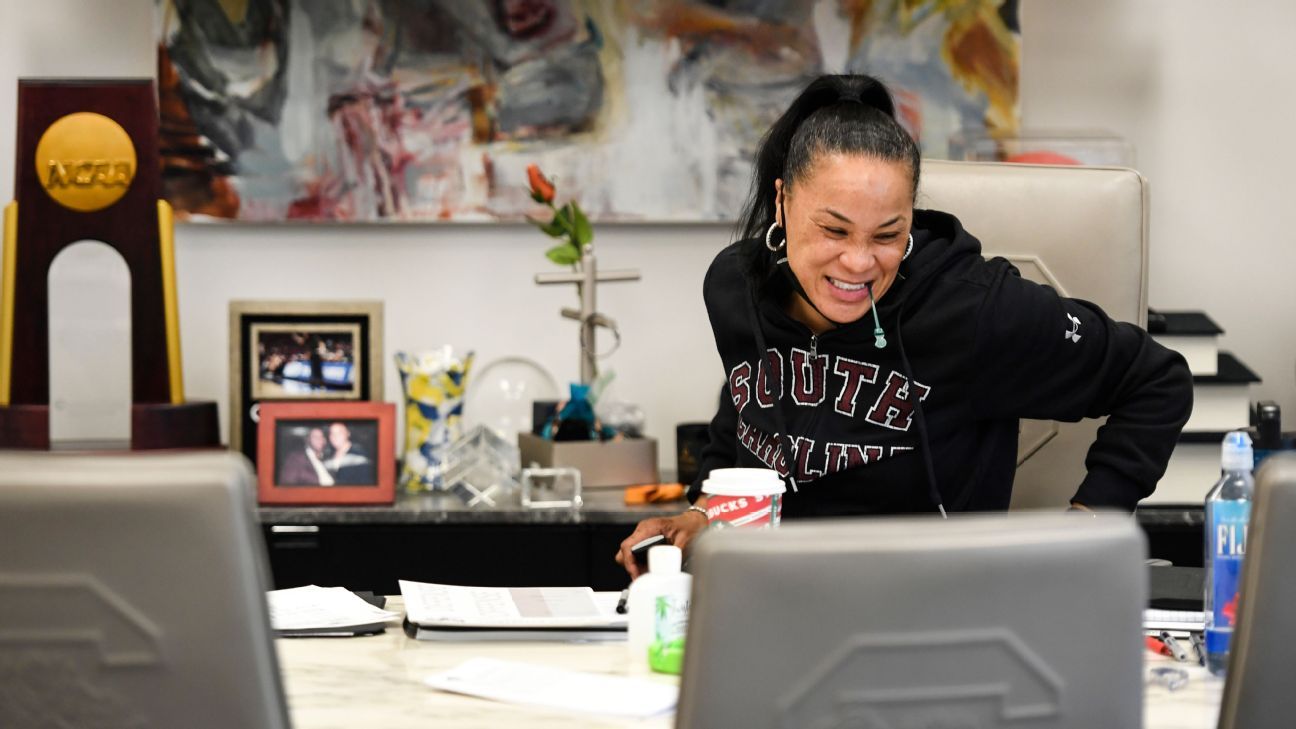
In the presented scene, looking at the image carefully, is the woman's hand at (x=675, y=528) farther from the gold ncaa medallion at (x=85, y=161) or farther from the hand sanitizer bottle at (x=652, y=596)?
the gold ncaa medallion at (x=85, y=161)

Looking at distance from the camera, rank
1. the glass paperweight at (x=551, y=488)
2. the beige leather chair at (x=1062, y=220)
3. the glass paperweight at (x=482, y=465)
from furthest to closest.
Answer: the glass paperweight at (x=482, y=465), the glass paperweight at (x=551, y=488), the beige leather chair at (x=1062, y=220)

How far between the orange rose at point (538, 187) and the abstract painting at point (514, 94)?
6.0 inches

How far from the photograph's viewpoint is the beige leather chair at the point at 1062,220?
2.04m

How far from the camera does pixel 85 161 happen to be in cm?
263

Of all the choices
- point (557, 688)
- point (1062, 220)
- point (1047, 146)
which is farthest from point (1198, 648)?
point (1047, 146)

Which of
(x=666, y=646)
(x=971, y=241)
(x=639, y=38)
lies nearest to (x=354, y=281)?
(x=639, y=38)

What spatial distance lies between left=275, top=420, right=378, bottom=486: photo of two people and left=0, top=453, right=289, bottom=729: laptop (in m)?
1.76

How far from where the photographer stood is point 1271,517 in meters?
0.87

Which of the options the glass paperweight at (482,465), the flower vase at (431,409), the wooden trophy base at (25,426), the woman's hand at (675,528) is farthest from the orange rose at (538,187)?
the woman's hand at (675,528)

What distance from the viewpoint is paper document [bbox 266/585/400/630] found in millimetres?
1411

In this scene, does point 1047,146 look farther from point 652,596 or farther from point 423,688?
point 423,688

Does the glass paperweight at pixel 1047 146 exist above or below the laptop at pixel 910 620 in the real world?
above

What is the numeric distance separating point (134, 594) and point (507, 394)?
205 cm

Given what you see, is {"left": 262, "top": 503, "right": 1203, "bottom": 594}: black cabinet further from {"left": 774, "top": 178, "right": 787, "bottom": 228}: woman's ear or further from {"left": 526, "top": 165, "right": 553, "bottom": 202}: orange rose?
{"left": 774, "top": 178, "right": 787, "bottom": 228}: woman's ear
